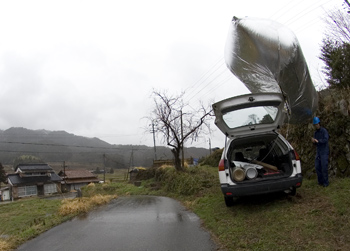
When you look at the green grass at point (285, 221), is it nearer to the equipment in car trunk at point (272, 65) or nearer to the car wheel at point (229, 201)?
the car wheel at point (229, 201)

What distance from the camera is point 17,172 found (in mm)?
48594

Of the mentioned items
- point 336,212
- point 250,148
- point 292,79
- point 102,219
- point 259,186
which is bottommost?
point 102,219

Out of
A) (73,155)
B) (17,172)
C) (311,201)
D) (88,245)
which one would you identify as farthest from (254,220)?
(73,155)

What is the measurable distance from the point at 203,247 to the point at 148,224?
89.2 inches

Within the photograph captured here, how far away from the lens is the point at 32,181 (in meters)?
48.2

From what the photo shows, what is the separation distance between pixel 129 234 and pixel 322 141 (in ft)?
15.1

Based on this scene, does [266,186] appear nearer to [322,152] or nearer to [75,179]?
[322,152]

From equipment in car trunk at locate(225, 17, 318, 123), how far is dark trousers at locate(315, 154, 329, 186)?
4.16 ft

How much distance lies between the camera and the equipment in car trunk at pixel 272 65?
6.28 meters

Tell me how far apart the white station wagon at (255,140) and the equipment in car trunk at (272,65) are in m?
0.59

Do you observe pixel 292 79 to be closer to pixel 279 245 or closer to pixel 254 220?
pixel 254 220

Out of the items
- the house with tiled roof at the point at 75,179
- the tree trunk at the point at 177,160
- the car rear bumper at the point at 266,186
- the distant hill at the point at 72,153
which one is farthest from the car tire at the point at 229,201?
the house with tiled roof at the point at 75,179

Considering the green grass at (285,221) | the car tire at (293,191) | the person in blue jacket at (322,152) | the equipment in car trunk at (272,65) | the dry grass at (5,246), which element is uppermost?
the equipment in car trunk at (272,65)

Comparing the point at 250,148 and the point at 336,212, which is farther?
the point at 250,148
